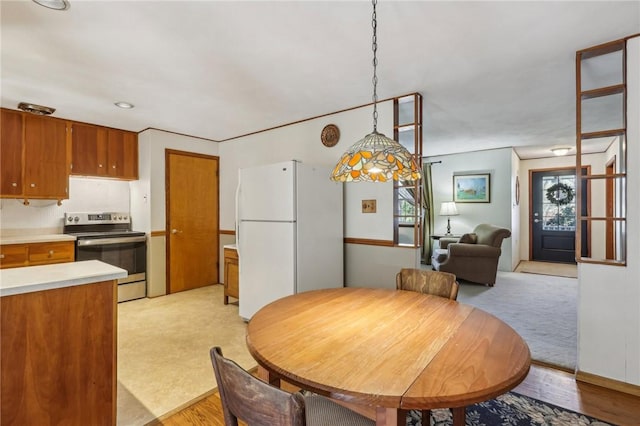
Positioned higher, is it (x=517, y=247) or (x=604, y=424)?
(x=517, y=247)

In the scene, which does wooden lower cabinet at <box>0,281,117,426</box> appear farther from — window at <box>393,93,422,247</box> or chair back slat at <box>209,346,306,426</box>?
window at <box>393,93,422,247</box>

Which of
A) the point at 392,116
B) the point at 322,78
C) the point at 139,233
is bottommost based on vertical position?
the point at 139,233

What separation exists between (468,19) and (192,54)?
1.83 metres

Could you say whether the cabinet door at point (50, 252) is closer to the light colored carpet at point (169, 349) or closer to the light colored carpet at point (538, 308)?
the light colored carpet at point (169, 349)

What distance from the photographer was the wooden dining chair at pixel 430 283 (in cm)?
186

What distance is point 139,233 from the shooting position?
420 cm

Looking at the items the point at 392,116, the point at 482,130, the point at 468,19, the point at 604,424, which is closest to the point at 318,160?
the point at 392,116

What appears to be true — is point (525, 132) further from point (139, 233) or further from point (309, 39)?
point (139, 233)

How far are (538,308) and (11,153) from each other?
627 cm

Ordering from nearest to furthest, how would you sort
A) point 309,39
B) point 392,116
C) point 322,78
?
point 309,39 < point 322,78 < point 392,116

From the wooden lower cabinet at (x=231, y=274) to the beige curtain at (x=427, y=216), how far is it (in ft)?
13.2

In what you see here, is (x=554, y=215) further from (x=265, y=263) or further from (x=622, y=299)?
(x=265, y=263)

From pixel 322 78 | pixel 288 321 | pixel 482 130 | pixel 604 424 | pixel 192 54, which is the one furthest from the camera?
pixel 482 130

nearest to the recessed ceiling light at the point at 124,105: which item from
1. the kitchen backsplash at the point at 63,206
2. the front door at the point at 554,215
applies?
the kitchen backsplash at the point at 63,206
